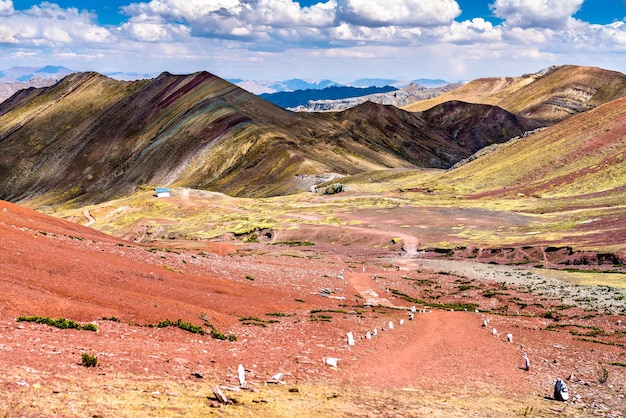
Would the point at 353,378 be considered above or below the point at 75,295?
below

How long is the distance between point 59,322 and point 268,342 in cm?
911

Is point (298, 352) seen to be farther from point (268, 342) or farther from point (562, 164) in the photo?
point (562, 164)

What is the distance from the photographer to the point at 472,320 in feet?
120

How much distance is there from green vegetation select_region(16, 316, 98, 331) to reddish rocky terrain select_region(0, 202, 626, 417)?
34 cm

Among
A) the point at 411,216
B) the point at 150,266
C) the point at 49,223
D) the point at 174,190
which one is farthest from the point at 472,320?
the point at 174,190

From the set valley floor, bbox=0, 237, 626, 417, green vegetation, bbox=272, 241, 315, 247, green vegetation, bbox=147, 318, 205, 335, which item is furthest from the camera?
green vegetation, bbox=272, 241, 315, 247

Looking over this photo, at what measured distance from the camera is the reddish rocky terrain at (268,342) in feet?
52.9

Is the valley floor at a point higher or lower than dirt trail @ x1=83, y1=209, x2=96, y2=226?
higher

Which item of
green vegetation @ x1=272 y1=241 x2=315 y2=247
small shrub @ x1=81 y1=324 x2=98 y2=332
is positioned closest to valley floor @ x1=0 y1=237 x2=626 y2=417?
small shrub @ x1=81 y1=324 x2=98 y2=332

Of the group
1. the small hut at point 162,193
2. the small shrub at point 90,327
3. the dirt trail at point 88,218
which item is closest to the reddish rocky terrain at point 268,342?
the small shrub at point 90,327

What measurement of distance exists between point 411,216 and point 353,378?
248ft

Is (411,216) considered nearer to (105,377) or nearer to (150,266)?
(150,266)

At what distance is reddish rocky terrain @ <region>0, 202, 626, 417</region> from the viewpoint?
16125 mm

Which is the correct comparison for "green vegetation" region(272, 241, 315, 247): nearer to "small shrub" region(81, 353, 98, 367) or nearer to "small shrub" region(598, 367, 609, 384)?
"small shrub" region(598, 367, 609, 384)
